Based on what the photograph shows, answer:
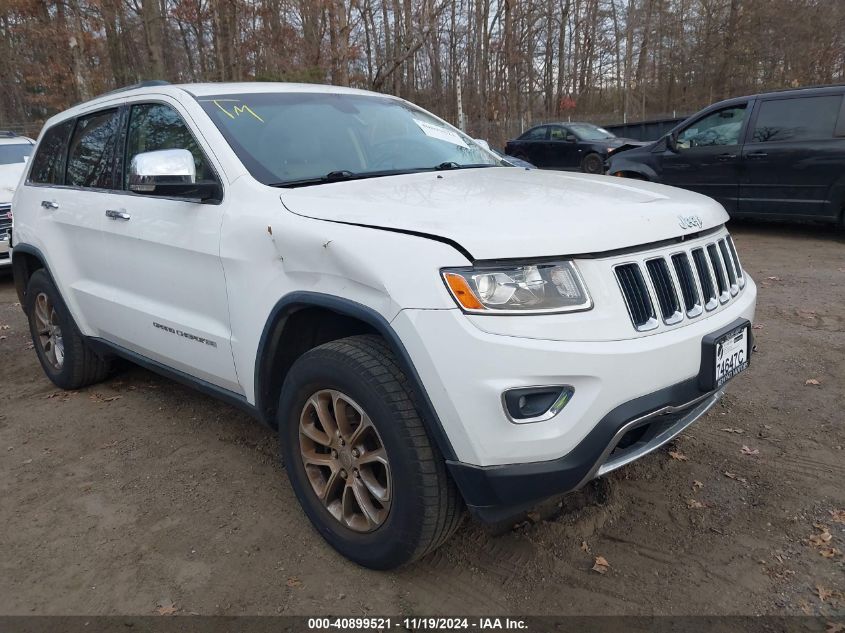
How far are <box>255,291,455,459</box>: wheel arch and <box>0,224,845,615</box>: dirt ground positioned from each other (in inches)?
24.5

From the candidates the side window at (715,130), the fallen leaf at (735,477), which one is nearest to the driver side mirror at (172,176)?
the fallen leaf at (735,477)

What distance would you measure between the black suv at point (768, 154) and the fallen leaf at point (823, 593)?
6.70m

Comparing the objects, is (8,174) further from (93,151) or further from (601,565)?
(601,565)

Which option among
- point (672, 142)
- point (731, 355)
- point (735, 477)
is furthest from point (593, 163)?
point (731, 355)

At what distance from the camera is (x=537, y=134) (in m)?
17.9

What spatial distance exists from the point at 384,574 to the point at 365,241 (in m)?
1.25

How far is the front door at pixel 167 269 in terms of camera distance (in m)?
2.87

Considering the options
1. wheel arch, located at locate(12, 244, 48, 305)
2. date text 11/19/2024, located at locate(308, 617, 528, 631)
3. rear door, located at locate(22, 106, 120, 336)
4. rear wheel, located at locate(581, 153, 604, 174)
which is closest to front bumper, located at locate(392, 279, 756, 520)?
date text 11/19/2024, located at locate(308, 617, 528, 631)

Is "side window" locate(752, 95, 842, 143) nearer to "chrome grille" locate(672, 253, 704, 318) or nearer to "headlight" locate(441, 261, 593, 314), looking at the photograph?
"chrome grille" locate(672, 253, 704, 318)

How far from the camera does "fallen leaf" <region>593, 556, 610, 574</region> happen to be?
245cm

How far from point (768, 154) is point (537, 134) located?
10265mm

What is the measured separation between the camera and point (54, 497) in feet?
10.3

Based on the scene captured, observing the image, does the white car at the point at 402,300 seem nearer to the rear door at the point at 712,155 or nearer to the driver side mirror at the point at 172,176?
the driver side mirror at the point at 172,176

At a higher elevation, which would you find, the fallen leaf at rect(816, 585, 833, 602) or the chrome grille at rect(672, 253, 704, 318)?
the chrome grille at rect(672, 253, 704, 318)
